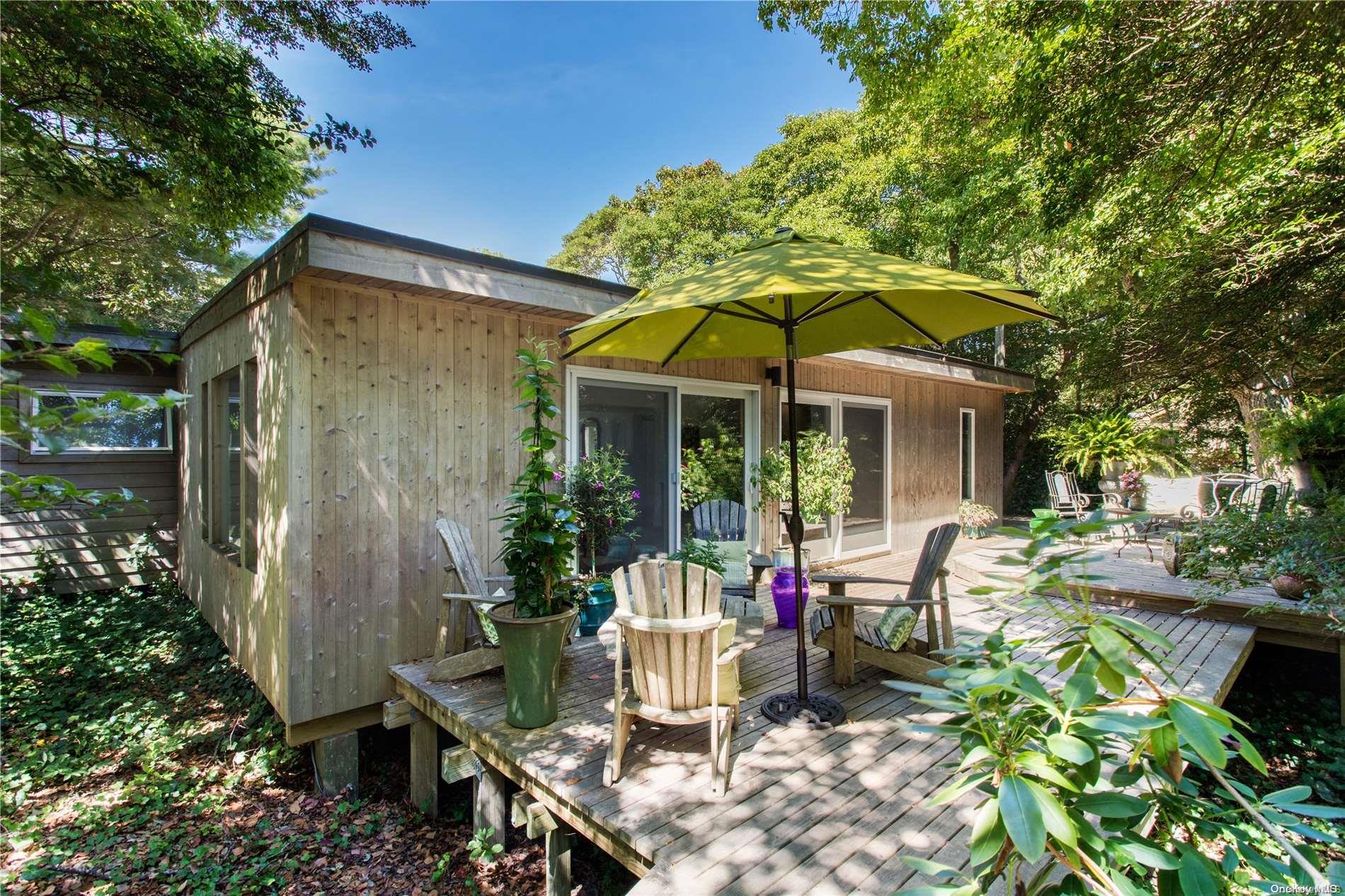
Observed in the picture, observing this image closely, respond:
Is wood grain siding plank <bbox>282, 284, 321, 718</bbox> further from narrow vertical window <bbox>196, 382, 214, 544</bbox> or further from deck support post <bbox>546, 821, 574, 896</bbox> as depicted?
narrow vertical window <bbox>196, 382, 214, 544</bbox>

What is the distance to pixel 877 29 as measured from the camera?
6.32 metres

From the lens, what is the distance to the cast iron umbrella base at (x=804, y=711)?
301cm

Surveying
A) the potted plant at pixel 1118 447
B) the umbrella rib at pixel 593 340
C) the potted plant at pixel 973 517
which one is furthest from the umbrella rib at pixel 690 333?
the potted plant at pixel 1118 447

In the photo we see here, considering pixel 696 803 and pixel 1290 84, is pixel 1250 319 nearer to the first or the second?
pixel 1290 84

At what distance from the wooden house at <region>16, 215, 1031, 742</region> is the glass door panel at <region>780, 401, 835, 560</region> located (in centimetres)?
117

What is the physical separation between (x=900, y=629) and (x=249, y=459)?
14.5 ft

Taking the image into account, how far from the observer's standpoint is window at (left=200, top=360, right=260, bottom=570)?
13.7 feet

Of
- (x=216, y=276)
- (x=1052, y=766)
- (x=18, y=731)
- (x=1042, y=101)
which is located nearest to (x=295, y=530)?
(x=18, y=731)

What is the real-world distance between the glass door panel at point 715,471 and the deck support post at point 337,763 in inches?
119

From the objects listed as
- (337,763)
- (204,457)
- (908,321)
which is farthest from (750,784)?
(204,457)

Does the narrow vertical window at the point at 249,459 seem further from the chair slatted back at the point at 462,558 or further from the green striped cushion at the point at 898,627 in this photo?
the green striped cushion at the point at 898,627

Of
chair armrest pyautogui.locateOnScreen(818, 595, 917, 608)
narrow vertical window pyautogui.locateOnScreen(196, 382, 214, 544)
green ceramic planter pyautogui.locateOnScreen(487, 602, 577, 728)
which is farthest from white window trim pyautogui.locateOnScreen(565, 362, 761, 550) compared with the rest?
narrow vertical window pyautogui.locateOnScreen(196, 382, 214, 544)

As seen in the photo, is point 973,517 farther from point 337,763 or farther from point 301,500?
point 301,500

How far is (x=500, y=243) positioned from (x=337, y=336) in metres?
21.8
